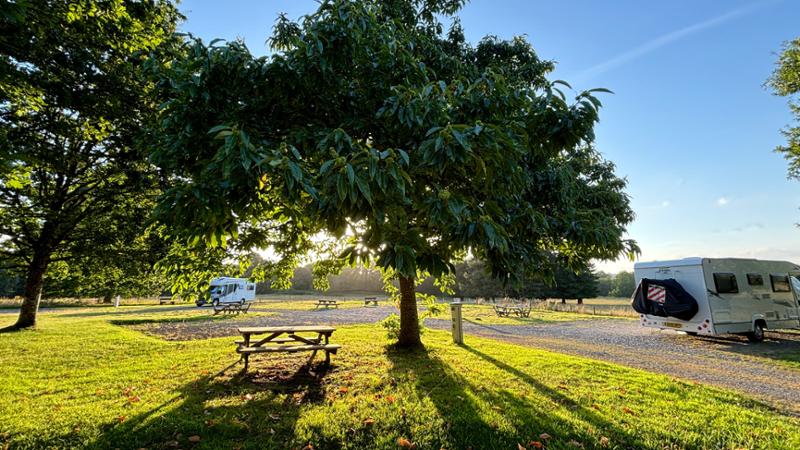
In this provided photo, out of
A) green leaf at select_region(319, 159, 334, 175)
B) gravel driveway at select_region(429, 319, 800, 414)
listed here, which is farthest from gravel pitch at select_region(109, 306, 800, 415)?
green leaf at select_region(319, 159, 334, 175)

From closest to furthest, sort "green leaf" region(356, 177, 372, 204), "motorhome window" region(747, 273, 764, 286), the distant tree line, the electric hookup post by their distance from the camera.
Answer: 1. "green leaf" region(356, 177, 372, 204)
2. the electric hookup post
3. "motorhome window" region(747, 273, 764, 286)
4. the distant tree line

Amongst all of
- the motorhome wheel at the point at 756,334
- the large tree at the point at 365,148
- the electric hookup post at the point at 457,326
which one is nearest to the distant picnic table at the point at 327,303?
the electric hookup post at the point at 457,326

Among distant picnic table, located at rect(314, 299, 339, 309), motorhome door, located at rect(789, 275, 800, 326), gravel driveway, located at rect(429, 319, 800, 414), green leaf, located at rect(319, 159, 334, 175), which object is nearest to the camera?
green leaf, located at rect(319, 159, 334, 175)

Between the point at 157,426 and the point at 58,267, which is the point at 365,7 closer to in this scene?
the point at 157,426

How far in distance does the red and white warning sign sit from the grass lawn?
6.09 meters

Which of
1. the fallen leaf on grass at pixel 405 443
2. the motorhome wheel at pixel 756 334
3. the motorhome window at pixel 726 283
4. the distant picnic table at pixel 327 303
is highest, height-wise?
the motorhome window at pixel 726 283

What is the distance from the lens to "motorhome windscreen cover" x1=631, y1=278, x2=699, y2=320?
466 inches

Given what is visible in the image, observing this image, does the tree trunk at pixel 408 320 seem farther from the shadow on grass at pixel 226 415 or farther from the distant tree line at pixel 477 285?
the distant tree line at pixel 477 285

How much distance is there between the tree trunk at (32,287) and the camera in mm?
13031

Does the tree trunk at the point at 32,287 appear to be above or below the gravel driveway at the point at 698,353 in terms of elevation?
above

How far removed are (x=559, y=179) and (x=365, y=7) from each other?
13.4ft

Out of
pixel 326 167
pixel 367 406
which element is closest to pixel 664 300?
pixel 367 406

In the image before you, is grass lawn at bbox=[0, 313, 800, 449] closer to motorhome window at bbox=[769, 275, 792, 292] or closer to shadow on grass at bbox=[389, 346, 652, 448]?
shadow on grass at bbox=[389, 346, 652, 448]

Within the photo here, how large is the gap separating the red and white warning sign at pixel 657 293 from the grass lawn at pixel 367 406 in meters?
6.09
